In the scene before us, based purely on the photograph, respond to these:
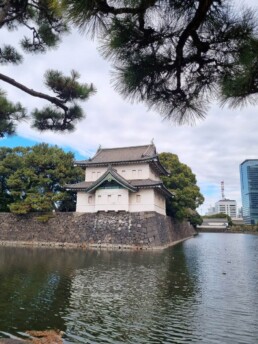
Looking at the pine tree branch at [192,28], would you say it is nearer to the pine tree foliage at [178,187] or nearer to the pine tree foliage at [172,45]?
the pine tree foliage at [172,45]

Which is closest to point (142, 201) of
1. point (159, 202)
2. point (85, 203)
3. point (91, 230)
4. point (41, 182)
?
point (159, 202)

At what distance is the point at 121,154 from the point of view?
2616cm

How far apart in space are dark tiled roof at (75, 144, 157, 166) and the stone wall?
5025 millimetres

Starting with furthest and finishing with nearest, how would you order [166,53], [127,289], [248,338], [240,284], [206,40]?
[240,284], [127,289], [248,338], [166,53], [206,40]

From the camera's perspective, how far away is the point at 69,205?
2638 centimetres

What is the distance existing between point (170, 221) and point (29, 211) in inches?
508

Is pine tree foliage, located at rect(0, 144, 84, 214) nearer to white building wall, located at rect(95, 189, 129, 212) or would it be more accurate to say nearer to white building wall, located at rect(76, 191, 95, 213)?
white building wall, located at rect(76, 191, 95, 213)

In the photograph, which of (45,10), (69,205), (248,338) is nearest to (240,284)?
(248,338)

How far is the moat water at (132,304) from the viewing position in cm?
487

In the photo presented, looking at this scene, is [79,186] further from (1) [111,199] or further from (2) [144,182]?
(2) [144,182]

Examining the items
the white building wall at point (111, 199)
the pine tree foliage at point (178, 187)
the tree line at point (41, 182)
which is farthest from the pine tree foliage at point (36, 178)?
the pine tree foliage at point (178, 187)

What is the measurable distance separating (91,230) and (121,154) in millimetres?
8130

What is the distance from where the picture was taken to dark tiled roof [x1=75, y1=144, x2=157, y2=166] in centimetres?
2447

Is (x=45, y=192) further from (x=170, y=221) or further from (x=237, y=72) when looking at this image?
(x=237, y=72)
